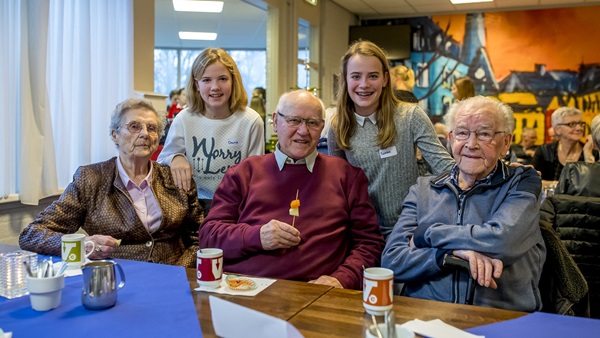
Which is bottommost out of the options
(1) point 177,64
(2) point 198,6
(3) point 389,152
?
(3) point 389,152

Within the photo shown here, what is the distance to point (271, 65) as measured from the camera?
6953mm

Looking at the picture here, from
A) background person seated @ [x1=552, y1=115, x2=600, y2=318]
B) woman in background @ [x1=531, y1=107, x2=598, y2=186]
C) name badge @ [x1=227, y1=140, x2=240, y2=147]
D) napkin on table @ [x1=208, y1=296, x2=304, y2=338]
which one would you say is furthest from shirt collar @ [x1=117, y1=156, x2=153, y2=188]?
woman in background @ [x1=531, y1=107, x2=598, y2=186]

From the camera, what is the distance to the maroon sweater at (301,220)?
2.08 metres

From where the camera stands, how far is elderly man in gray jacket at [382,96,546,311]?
179cm

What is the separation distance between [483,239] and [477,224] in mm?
131

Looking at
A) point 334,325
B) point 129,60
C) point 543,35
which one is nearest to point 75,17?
point 129,60

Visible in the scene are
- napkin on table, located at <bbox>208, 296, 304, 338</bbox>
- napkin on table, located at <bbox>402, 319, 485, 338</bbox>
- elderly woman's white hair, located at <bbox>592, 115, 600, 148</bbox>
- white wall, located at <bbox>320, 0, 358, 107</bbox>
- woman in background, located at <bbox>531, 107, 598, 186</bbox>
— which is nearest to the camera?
napkin on table, located at <bbox>208, 296, 304, 338</bbox>

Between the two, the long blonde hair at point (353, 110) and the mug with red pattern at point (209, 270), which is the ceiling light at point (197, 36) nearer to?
the long blonde hair at point (353, 110)

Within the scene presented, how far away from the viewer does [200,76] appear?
8.95ft

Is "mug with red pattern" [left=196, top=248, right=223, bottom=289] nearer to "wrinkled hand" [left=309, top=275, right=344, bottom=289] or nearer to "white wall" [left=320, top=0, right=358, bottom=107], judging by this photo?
"wrinkled hand" [left=309, top=275, right=344, bottom=289]

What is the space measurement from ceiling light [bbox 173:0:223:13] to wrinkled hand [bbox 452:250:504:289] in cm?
720

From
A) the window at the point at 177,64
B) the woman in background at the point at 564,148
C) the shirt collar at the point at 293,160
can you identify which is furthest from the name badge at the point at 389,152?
the window at the point at 177,64

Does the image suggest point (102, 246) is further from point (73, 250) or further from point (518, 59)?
point (518, 59)

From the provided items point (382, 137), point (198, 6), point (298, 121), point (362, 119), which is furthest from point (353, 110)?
point (198, 6)
